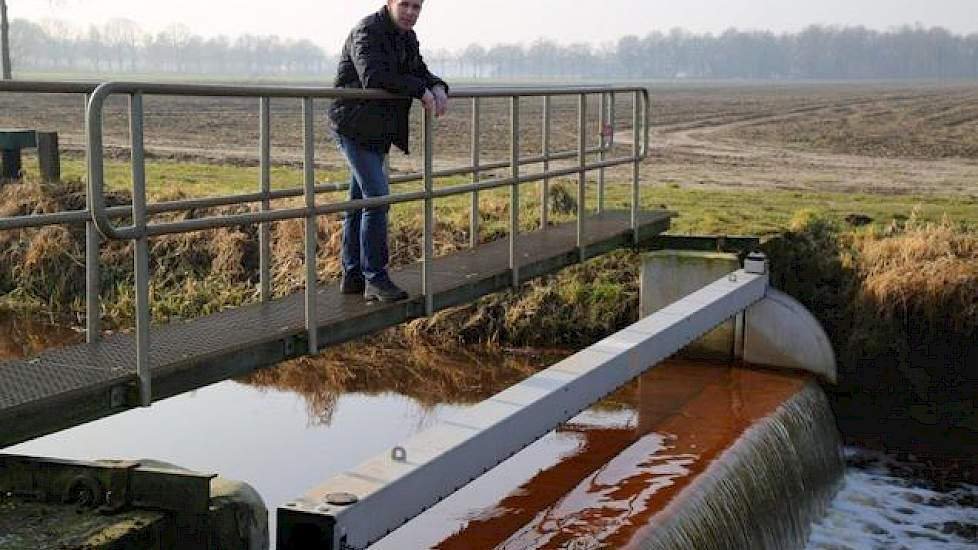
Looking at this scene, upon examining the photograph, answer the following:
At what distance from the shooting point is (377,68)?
260 inches

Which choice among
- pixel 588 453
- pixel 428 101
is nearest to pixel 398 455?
pixel 428 101

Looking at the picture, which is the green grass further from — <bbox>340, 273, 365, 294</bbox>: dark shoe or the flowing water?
<bbox>340, 273, 365, 294</bbox>: dark shoe

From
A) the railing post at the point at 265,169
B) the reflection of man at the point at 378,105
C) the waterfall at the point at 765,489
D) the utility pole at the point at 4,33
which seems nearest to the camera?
the railing post at the point at 265,169

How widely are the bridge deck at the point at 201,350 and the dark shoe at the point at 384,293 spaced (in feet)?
0.18

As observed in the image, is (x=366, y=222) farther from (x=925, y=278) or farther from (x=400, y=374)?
(x=925, y=278)

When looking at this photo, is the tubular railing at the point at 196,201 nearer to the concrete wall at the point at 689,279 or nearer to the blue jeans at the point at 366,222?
the blue jeans at the point at 366,222

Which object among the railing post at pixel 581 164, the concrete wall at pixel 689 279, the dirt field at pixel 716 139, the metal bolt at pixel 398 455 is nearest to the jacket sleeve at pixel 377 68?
the metal bolt at pixel 398 455

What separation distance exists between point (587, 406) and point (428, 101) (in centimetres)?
207

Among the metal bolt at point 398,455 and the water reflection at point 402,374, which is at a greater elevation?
the metal bolt at point 398,455

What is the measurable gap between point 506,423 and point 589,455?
91.7 inches

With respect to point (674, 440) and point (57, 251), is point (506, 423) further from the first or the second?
point (57, 251)

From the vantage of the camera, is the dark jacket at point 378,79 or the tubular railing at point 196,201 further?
the dark jacket at point 378,79

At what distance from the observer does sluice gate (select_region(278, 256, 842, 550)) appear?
5.20 m

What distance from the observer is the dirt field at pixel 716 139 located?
2244 centimetres
